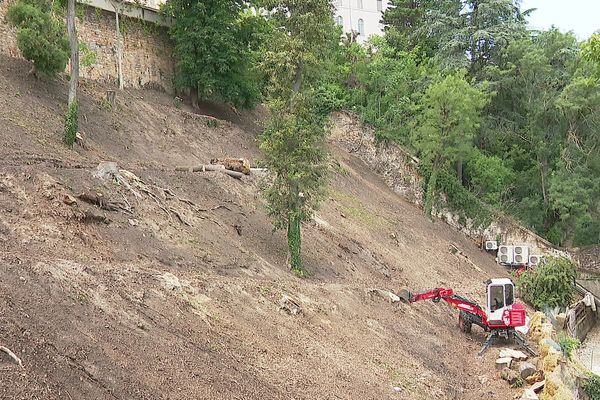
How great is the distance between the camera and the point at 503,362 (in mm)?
14859

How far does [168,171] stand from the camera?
18859 millimetres

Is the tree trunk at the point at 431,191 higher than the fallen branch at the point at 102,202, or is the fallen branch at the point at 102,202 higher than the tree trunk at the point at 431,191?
the fallen branch at the point at 102,202

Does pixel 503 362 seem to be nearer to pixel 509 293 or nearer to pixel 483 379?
pixel 483 379

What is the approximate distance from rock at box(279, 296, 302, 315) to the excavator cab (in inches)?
248

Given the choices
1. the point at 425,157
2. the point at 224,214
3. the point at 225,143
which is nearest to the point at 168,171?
the point at 224,214

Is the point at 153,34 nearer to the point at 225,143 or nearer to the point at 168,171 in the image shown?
the point at 225,143

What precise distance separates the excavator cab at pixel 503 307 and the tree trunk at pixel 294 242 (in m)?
5.39

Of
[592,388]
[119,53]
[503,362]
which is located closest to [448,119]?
[119,53]

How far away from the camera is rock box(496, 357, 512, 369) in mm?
14773

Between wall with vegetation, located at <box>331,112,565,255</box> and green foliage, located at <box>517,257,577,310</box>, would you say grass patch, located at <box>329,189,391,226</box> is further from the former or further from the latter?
wall with vegetation, located at <box>331,112,565,255</box>

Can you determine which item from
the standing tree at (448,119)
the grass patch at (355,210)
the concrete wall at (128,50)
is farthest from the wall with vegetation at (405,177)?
the concrete wall at (128,50)

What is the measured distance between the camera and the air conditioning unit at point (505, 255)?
1277 inches

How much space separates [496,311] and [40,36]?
16979mm

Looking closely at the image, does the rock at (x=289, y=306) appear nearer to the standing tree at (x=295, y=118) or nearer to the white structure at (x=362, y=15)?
the standing tree at (x=295, y=118)
